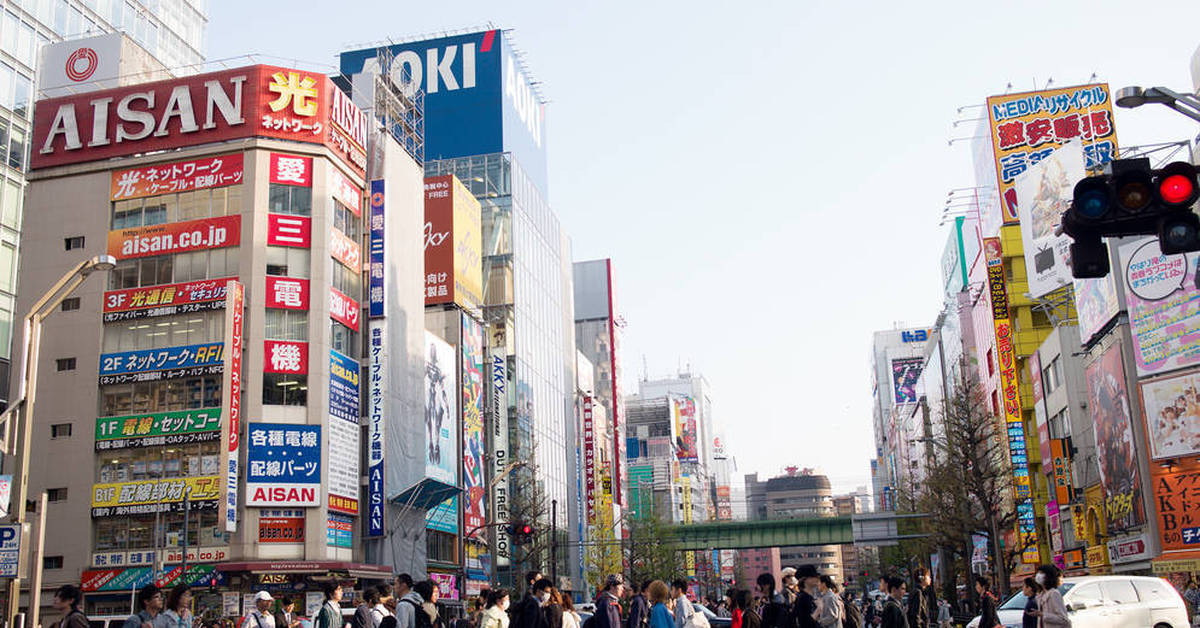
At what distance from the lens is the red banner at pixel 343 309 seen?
44.1 m

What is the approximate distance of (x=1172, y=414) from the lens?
38.9 meters

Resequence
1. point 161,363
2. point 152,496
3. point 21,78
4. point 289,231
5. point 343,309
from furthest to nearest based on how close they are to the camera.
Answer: point 21,78 → point 343,309 → point 289,231 → point 161,363 → point 152,496

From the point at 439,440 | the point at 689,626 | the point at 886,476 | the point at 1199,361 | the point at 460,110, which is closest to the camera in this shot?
the point at 689,626

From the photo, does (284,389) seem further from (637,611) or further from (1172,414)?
(1172,414)

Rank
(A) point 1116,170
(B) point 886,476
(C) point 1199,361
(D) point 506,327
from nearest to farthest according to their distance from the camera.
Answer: (A) point 1116,170 < (C) point 1199,361 < (D) point 506,327 < (B) point 886,476

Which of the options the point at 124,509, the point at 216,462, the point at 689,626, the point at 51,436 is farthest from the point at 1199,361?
the point at 51,436

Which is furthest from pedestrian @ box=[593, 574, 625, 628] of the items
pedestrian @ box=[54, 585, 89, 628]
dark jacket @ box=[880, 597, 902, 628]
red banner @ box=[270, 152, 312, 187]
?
red banner @ box=[270, 152, 312, 187]

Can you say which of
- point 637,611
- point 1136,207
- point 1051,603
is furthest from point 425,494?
point 1136,207

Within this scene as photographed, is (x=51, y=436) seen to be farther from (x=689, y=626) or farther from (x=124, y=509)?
(x=689, y=626)

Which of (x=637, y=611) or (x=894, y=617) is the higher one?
(x=637, y=611)

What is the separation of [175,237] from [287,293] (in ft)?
16.2

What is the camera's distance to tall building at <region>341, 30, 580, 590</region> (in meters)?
67.7

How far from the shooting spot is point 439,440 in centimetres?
5288

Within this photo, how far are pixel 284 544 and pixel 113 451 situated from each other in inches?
293
